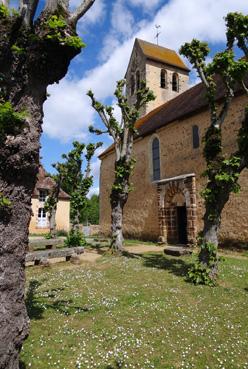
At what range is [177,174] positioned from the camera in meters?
16.1

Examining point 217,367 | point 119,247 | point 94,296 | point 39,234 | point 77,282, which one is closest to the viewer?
point 217,367

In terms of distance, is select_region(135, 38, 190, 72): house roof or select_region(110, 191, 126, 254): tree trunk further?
select_region(135, 38, 190, 72): house roof

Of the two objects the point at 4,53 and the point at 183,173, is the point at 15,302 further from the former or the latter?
the point at 183,173

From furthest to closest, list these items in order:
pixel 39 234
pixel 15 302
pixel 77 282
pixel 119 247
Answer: pixel 39 234
pixel 119 247
pixel 77 282
pixel 15 302

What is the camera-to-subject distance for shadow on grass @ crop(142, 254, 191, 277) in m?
8.86

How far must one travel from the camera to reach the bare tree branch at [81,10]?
368 centimetres

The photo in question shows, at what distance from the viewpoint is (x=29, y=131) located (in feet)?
Result: 10.8

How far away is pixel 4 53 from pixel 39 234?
23147 mm

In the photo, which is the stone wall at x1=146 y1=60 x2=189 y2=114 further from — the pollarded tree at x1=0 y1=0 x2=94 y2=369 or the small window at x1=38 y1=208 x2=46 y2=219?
the pollarded tree at x1=0 y1=0 x2=94 y2=369

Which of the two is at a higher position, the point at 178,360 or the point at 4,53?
the point at 4,53

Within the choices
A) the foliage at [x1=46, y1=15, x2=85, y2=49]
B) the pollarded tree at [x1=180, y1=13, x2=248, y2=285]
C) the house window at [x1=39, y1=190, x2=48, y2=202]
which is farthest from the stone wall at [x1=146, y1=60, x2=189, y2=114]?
the foliage at [x1=46, y1=15, x2=85, y2=49]

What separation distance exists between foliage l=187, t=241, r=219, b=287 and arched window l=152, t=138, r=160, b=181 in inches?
418

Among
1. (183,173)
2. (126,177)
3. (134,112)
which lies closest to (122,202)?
(126,177)

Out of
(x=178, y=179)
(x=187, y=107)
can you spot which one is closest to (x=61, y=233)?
(x=178, y=179)
